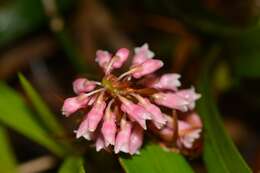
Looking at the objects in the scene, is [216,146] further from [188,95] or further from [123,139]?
[123,139]

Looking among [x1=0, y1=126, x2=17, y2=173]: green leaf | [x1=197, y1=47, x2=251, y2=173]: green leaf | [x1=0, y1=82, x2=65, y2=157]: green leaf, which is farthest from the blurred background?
[x1=197, y1=47, x2=251, y2=173]: green leaf

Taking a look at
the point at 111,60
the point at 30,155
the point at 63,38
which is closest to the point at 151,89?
the point at 111,60

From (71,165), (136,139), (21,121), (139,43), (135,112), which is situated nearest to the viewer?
(135,112)

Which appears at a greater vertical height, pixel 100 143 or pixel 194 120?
pixel 100 143

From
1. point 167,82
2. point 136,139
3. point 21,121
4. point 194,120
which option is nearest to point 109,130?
point 136,139

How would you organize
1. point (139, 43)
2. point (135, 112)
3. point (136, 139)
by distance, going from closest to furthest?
point (135, 112) < point (136, 139) < point (139, 43)

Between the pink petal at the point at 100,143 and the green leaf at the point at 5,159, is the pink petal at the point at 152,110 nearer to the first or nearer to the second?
the pink petal at the point at 100,143

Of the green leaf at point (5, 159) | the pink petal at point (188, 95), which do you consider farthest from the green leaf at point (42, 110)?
the pink petal at point (188, 95)

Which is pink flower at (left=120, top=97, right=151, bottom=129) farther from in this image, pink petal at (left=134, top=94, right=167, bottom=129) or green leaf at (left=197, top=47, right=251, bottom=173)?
green leaf at (left=197, top=47, right=251, bottom=173)
